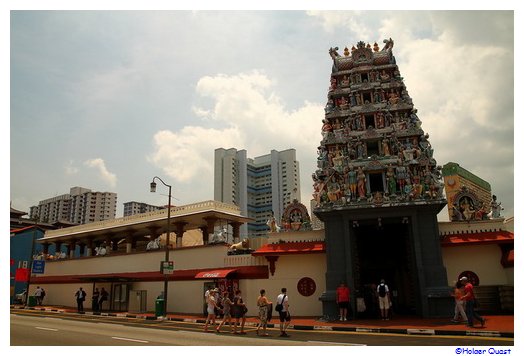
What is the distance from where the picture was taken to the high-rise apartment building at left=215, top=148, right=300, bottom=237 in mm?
106125

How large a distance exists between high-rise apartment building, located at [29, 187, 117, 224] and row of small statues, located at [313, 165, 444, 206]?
12218 centimetres

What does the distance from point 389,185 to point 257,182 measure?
3819 inches

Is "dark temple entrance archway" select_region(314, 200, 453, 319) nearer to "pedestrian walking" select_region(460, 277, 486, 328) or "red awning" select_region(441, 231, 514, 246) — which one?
"red awning" select_region(441, 231, 514, 246)

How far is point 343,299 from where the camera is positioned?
19.6 m

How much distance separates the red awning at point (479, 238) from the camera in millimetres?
20797

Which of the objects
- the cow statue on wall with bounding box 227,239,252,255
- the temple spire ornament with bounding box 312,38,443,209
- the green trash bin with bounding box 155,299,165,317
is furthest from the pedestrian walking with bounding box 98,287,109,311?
the temple spire ornament with bounding box 312,38,443,209

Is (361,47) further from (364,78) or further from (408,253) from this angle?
(408,253)

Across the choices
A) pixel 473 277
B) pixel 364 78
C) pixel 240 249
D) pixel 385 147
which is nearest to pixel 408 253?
pixel 473 277


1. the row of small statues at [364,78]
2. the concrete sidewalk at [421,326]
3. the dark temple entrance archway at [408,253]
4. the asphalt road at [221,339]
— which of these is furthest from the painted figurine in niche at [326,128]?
the asphalt road at [221,339]

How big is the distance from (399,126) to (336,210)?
23.5 feet

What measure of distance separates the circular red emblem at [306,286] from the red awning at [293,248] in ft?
6.41

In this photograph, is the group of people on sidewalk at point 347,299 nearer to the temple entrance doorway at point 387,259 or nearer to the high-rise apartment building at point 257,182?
the temple entrance doorway at point 387,259

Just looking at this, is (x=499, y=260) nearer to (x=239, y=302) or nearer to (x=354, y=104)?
(x=354, y=104)

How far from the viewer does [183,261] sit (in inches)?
1139
